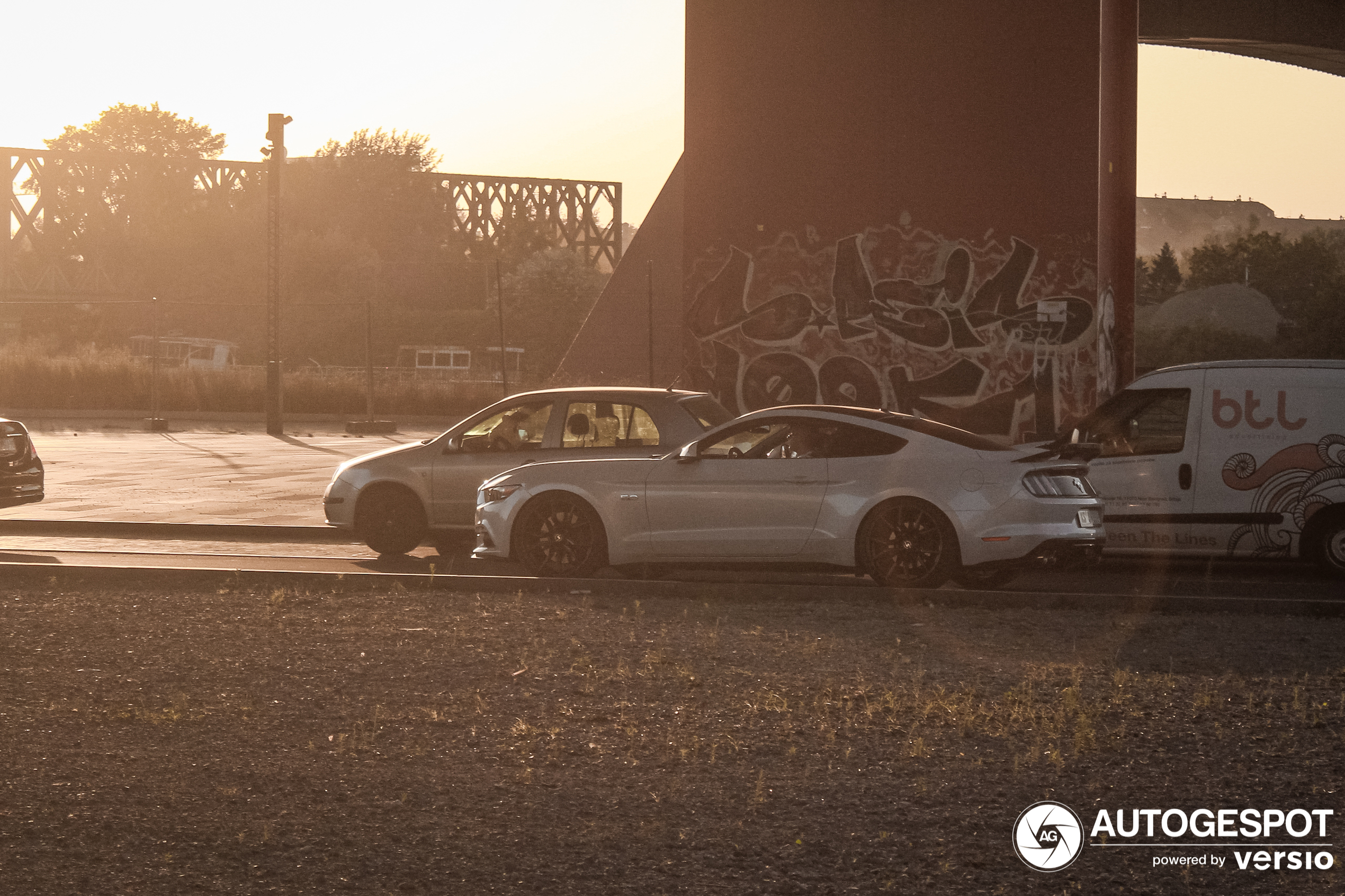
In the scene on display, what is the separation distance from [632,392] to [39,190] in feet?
320

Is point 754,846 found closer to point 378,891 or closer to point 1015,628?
point 378,891

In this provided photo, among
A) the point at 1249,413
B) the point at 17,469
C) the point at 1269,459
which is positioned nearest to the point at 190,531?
the point at 17,469

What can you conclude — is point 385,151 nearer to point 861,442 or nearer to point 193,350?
point 193,350

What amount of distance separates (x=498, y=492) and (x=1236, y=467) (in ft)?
18.9

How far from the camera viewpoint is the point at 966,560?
32.3 ft

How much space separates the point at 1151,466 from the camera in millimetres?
11531

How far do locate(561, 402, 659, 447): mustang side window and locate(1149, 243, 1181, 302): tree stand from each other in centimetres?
7222

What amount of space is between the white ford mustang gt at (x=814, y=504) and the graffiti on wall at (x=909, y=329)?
10.6 metres

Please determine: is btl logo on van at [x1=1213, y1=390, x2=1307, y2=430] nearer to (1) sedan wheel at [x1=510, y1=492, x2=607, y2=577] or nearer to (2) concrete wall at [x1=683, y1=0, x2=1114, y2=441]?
(1) sedan wheel at [x1=510, y1=492, x2=607, y2=577]

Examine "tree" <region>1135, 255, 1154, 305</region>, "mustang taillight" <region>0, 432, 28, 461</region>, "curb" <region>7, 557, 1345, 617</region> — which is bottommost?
"curb" <region>7, 557, 1345, 617</region>

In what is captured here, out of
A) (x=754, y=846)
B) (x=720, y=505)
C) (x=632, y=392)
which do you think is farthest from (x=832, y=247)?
(x=754, y=846)

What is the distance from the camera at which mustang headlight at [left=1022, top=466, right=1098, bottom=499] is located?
32.0ft

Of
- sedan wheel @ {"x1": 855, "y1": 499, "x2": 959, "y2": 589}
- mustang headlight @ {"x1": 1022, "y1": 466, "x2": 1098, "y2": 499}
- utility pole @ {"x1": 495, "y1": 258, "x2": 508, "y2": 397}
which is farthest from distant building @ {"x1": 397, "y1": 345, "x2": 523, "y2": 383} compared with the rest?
mustang headlight @ {"x1": 1022, "y1": 466, "x2": 1098, "y2": 499}

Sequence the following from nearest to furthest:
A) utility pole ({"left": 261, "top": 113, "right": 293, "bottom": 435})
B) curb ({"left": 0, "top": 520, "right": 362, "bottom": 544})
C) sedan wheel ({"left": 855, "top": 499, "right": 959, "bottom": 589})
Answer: sedan wheel ({"left": 855, "top": 499, "right": 959, "bottom": 589}) < curb ({"left": 0, "top": 520, "right": 362, "bottom": 544}) < utility pole ({"left": 261, "top": 113, "right": 293, "bottom": 435})
